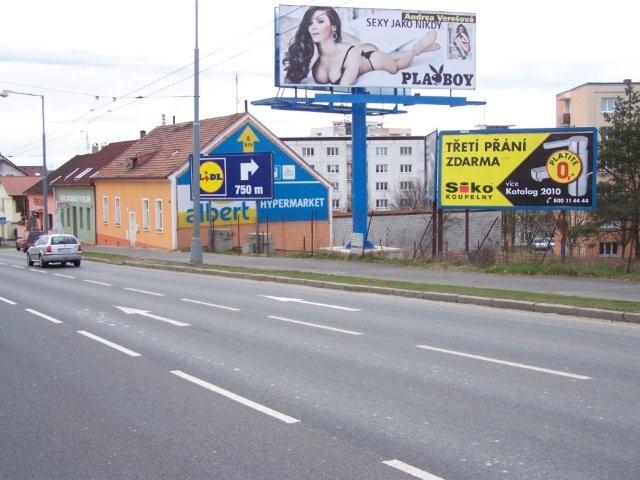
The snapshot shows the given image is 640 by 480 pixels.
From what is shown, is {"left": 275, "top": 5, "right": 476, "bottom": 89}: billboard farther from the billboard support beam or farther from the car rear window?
the car rear window

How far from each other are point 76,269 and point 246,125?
1705 centimetres

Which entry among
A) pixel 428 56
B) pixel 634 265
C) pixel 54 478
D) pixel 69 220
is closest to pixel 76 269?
pixel 428 56

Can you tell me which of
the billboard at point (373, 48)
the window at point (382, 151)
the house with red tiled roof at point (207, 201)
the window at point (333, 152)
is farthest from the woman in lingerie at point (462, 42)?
the window at point (333, 152)

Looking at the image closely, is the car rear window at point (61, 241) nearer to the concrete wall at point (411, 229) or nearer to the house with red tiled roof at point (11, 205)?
the concrete wall at point (411, 229)

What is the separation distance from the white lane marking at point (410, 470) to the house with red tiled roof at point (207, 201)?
115 ft

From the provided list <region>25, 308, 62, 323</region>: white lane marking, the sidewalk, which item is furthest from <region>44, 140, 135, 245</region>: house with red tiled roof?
<region>25, 308, 62, 323</region>: white lane marking

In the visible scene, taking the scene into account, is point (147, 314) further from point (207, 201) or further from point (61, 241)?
point (207, 201)

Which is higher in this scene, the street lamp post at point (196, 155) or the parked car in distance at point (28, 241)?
the street lamp post at point (196, 155)

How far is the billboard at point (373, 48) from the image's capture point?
105ft

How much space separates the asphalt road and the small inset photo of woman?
2136 centimetres

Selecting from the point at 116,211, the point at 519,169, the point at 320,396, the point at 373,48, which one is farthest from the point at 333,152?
the point at 320,396

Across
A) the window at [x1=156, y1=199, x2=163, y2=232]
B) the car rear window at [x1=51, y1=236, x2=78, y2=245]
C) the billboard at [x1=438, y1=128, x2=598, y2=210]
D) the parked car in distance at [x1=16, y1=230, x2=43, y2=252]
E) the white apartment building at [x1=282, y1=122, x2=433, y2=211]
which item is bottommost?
the parked car in distance at [x1=16, y1=230, x2=43, y2=252]

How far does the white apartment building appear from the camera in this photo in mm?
100000

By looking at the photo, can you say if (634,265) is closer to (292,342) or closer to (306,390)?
(292,342)
